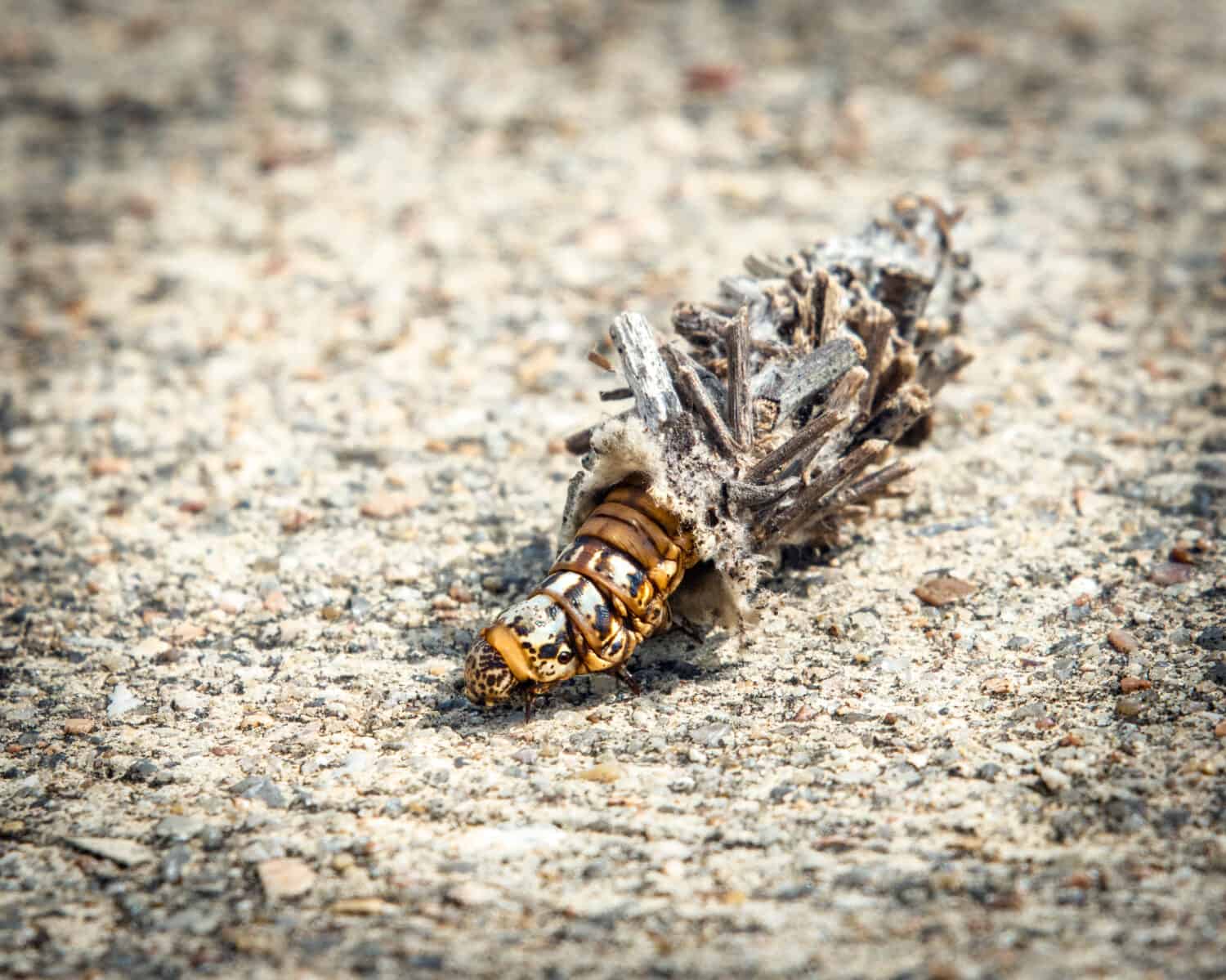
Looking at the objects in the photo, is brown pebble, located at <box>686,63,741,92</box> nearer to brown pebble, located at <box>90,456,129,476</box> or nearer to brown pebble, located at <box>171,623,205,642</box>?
brown pebble, located at <box>90,456,129,476</box>

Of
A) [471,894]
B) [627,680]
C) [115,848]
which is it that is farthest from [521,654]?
[115,848]

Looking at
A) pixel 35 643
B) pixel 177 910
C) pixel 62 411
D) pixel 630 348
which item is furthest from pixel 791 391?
pixel 62 411

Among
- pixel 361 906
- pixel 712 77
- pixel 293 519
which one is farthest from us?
pixel 712 77

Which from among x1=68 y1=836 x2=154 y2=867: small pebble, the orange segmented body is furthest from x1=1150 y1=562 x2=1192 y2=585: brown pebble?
x1=68 y1=836 x2=154 y2=867: small pebble

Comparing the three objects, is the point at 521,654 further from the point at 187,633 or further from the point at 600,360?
the point at 187,633

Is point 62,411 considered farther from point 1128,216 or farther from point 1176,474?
point 1128,216

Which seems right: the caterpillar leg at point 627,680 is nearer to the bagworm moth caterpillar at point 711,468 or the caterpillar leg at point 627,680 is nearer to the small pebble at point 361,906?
the bagworm moth caterpillar at point 711,468
